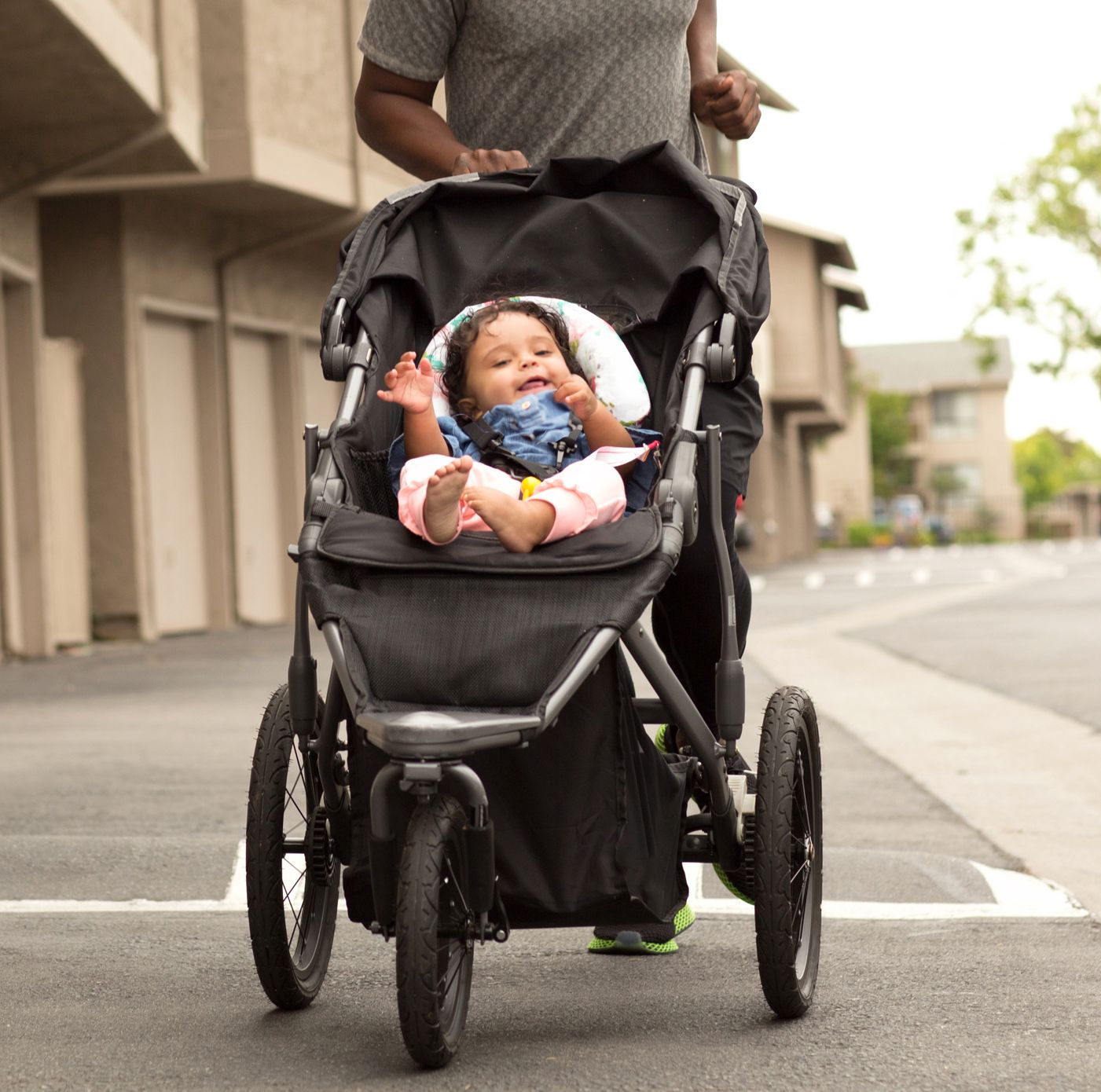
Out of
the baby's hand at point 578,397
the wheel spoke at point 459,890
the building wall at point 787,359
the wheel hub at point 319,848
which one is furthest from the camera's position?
the building wall at point 787,359

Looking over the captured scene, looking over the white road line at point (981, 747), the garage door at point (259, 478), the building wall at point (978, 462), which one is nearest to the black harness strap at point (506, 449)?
the white road line at point (981, 747)

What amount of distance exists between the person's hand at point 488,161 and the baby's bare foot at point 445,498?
3.74 feet

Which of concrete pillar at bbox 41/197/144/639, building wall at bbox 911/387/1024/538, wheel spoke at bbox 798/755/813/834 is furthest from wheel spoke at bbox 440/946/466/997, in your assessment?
building wall at bbox 911/387/1024/538

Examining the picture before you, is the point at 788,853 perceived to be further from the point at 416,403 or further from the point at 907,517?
the point at 907,517

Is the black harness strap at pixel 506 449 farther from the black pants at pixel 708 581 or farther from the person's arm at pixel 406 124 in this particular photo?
the person's arm at pixel 406 124

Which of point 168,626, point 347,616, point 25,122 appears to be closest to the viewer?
point 347,616

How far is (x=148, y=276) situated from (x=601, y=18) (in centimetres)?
1336

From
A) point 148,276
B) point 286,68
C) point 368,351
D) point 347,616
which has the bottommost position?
point 347,616

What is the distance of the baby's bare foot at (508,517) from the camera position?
10.3 ft

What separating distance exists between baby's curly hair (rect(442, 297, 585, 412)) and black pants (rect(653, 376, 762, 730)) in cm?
31

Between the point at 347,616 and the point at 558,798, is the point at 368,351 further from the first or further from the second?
the point at 558,798

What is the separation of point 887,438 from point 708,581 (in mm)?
96958

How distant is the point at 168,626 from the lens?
17.4 m

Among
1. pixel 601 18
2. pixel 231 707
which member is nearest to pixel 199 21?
pixel 231 707
